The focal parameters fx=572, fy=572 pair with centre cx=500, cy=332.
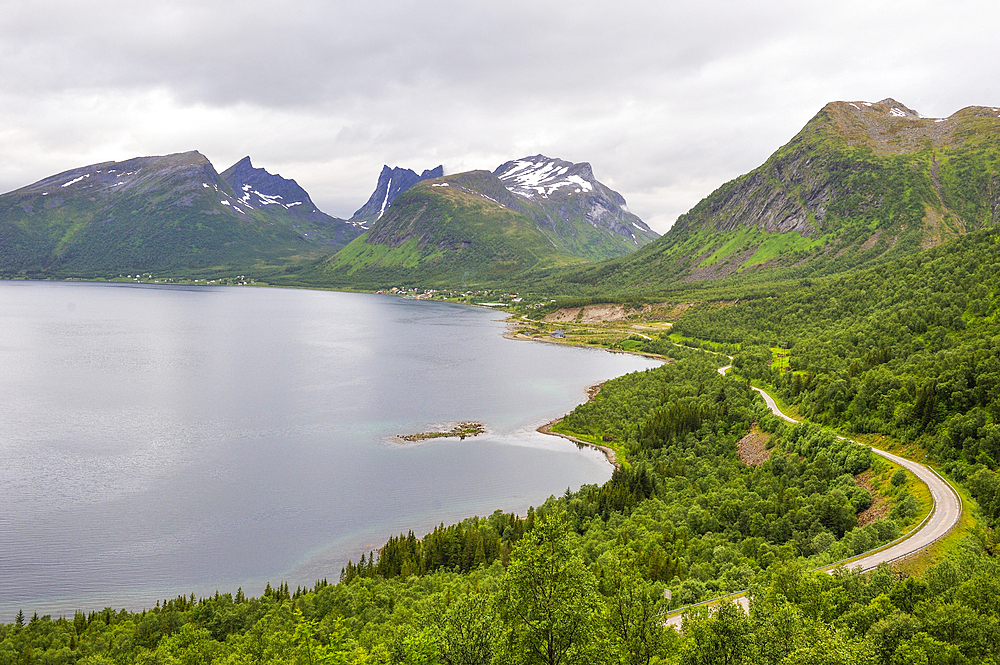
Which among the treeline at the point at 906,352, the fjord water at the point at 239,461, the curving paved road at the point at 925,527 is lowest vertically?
the fjord water at the point at 239,461

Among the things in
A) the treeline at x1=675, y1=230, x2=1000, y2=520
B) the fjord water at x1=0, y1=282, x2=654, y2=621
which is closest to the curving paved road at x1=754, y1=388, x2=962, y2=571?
the treeline at x1=675, y1=230, x2=1000, y2=520

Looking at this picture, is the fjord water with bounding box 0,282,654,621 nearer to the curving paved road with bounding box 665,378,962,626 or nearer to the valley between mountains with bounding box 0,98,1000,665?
the valley between mountains with bounding box 0,98,1000,665

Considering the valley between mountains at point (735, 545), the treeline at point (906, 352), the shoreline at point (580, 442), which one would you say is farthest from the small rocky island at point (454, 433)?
the treeline at point (906, 352)

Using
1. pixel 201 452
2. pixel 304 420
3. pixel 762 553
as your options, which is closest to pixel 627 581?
pixel 762 553

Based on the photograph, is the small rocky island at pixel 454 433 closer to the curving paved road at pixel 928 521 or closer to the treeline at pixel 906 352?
the treeline at pixel 906 352

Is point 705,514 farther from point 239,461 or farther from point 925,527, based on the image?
point 239,461

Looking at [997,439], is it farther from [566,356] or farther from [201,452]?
[566,356]
